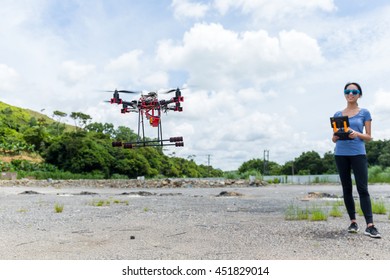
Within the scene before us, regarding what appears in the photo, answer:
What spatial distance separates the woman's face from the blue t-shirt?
17 centimetres

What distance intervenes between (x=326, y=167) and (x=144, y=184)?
35.9 m

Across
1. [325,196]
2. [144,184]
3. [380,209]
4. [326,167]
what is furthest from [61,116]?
[380,209]

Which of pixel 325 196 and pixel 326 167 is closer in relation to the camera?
pixel 325 196

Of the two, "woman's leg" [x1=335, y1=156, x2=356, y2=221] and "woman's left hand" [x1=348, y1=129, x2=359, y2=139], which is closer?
"woman's left hand" [x1=348, y1=129, x2=359, y2=139]

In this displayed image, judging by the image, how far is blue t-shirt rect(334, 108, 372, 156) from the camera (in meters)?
5.18

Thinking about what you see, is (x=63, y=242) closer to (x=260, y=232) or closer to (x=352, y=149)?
(x=260, y=232)

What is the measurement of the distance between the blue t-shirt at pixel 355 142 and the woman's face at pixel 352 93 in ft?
0.56

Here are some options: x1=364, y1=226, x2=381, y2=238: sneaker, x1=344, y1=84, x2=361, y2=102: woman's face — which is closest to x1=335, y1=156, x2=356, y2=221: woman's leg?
x1=364, y1=226, x2=381, y2=238: sneaker

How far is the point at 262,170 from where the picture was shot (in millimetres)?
77125

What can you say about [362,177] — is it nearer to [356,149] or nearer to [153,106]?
[356,149]

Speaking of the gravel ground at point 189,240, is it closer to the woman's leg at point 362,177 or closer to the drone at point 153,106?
the woman's leg at point 362,177

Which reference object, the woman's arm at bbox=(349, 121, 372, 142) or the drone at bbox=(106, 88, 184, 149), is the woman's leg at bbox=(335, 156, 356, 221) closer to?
the woman's arm at bbox=(349, 121, 372, 142)

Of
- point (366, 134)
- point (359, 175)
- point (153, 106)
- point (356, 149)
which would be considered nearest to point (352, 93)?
point (366, 134)

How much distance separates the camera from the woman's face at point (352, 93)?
5262 millimetres
